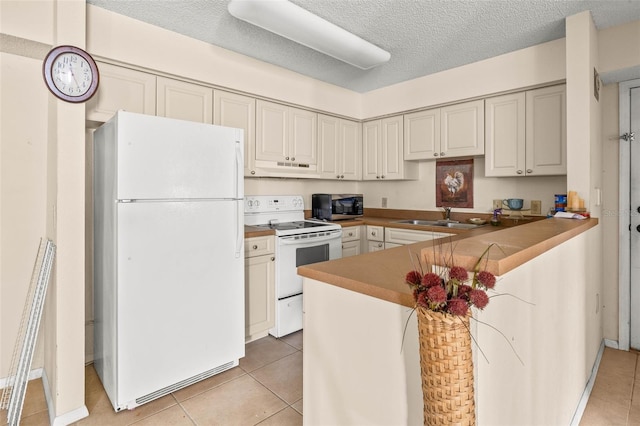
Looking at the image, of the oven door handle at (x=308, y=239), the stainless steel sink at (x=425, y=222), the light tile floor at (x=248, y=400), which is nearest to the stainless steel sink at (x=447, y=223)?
the stainless steel sink at (x=425, y=222)

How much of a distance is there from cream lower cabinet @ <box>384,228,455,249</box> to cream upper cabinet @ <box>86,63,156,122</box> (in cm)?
243

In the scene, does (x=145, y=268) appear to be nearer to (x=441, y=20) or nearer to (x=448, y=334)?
(x=448, y=334)

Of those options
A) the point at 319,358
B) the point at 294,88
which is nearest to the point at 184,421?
the point at 319,358

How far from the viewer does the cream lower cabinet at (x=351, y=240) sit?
3.60 metres

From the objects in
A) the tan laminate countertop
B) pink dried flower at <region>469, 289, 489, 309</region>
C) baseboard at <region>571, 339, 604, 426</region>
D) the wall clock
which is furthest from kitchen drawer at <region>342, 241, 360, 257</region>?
pink dried flower at <region>469, 289, 489, 309</region>

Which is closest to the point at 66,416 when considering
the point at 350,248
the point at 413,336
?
the point at 413,336

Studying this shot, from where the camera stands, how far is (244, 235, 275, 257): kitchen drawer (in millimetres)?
2801

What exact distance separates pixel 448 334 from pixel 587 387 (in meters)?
2.07

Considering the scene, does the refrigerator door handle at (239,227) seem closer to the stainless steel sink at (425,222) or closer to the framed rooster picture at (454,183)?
the stainless steel sink at (425,222)

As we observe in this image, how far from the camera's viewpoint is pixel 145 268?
6.51 feet

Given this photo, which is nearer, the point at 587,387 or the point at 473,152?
the point at 587,387

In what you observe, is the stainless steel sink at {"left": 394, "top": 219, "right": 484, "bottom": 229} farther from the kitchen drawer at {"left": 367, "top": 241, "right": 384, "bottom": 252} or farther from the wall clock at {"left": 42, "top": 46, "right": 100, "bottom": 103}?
the wall clock at {"left": 42, "top": 46, "right": 100, "bottom": 103}

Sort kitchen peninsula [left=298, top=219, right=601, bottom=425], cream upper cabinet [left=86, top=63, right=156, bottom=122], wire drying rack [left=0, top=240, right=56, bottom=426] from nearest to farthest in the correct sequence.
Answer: kitchen peninsula [left=298, top=219, right=601, bottom=425]
wire drying rack [left=0, top=240, right=56, bottom=426]
cream upper cabinet [left=86, top=63, right=156, bottom=122]

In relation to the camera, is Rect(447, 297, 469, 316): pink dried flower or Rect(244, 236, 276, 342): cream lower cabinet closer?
Rect(447, 297, 469, 316): pink dried flower
